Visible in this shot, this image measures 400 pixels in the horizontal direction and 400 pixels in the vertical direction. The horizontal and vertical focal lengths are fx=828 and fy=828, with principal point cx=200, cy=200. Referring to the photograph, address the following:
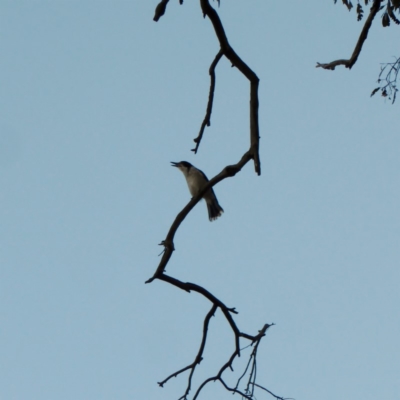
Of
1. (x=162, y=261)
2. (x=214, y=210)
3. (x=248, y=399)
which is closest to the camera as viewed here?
(x=162, y=261)

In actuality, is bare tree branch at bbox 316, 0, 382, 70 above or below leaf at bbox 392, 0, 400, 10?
below

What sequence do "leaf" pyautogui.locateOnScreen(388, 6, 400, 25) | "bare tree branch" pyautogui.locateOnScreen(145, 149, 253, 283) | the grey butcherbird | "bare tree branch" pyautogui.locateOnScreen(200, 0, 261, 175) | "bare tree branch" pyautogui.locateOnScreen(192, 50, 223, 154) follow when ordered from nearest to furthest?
1. "bare tree branch" pyautogui.locateOnScreen(145, 149, 253, 283)
2. "bare tree branch" pyautogui.locateOnScreen(200, 0, 261, 175)
3. "bare tree branch" pyautogui.locateOnScreen(192, 50, 223, 154)
4. "leaf" pyautogui.locateOnScreen(388, 6, 400, 25)
5. the grey butcherbird

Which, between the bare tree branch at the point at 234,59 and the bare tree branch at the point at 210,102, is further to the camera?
the bare tree branch at the point at 210,102

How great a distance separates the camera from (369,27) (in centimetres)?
443

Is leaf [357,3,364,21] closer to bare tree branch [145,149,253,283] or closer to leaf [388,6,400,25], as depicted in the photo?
leaf [388,6,400,25]

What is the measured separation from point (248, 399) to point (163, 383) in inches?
13.6

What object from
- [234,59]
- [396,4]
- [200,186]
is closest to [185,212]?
[234,59]

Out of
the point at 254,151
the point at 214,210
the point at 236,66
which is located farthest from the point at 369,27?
the point at 214,210

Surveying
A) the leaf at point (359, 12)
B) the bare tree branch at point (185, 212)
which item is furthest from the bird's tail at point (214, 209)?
the bare tree branch at point (185, 212)

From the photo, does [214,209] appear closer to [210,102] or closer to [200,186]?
[200,186]

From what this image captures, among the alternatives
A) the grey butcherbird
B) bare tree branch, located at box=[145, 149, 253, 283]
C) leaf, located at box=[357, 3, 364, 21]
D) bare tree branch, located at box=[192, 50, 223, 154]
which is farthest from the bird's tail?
bare tree branch, located at box=[145, 149, 253, 283]

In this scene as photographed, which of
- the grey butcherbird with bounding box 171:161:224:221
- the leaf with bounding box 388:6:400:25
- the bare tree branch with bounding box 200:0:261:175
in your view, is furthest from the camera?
the grey butcherbird with bounding box 171:161:224:221

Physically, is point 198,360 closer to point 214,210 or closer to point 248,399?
point 248,399

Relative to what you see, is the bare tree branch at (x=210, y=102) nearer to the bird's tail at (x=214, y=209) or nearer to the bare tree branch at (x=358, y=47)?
the bare tree branch at (x=358, y=47)
